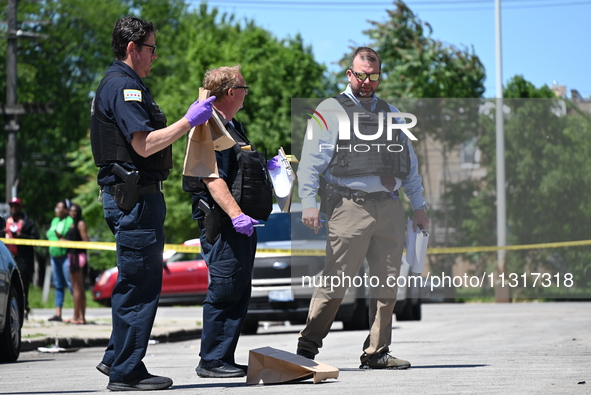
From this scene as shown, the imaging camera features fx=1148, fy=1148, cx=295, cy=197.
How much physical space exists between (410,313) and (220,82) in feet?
35.1

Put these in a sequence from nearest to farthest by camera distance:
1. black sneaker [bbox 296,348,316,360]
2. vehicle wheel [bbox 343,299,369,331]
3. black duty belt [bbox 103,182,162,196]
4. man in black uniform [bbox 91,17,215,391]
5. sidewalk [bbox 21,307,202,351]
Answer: man in black uniform [bbox 91,17,215,391], black duty belt [bbox 103,182,162,196], black sneaker [bbox 296,348,316,360], sidewalk [bbox 21,307,202,351], vehicle wheel [bbox 343,299,369,331]

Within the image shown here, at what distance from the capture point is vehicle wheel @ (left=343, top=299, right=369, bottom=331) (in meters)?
15.1

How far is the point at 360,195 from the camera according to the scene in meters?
7.79

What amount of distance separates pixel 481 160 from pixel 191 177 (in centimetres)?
1299

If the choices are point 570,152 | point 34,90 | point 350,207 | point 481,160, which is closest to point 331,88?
point 34,90

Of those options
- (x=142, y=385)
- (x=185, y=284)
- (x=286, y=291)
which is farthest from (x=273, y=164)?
(x=185, y=284)

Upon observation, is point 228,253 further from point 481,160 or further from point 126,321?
point 481,160

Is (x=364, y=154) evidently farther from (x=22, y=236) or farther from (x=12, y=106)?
(x=12, y=106)

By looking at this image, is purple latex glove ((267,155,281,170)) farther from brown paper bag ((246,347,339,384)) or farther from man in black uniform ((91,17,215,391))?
brown paper bag ((246,347,339,384))

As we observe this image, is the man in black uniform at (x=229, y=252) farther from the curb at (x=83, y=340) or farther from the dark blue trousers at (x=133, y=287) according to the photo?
the curb at (x=83, y=340)

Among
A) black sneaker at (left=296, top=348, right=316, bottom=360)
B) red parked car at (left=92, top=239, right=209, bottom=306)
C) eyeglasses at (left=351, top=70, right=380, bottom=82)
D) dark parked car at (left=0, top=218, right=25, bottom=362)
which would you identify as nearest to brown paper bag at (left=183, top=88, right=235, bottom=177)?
eyeglasses at (left=351, top=70, right=380, bottom=82)

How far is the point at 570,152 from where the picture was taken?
16812mm

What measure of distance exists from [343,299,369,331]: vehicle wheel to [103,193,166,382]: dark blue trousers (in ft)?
28.6

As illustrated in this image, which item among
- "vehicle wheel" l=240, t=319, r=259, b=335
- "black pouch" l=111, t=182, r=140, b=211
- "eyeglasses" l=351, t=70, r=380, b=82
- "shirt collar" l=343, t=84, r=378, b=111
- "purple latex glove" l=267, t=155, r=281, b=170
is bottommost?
"vehicle wheel" l=240, t=319, r=259, b=335
